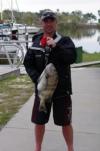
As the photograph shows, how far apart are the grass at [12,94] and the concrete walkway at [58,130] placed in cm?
13

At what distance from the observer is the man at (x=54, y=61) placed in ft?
15.4

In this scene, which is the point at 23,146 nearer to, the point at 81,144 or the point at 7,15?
the point at 81,144

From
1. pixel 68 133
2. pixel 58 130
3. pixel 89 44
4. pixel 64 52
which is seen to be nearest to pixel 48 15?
pixel 64 52

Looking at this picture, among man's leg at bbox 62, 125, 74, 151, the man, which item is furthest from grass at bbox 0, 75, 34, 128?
the man

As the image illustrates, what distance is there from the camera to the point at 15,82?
11.4 meters

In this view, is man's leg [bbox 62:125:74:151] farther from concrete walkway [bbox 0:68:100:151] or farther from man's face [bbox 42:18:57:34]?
man's face [bbox 42:18:57:34]

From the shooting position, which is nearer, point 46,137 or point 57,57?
point 57,57

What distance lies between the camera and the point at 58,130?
641cm

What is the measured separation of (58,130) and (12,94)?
3226 millimetres

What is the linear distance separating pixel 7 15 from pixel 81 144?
153 feet

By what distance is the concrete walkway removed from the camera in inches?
223

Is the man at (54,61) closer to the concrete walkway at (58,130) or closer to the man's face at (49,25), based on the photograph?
the man's face at (49,25)

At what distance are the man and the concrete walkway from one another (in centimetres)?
75

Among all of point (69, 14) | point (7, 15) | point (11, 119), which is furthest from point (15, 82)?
point (69, 14)
